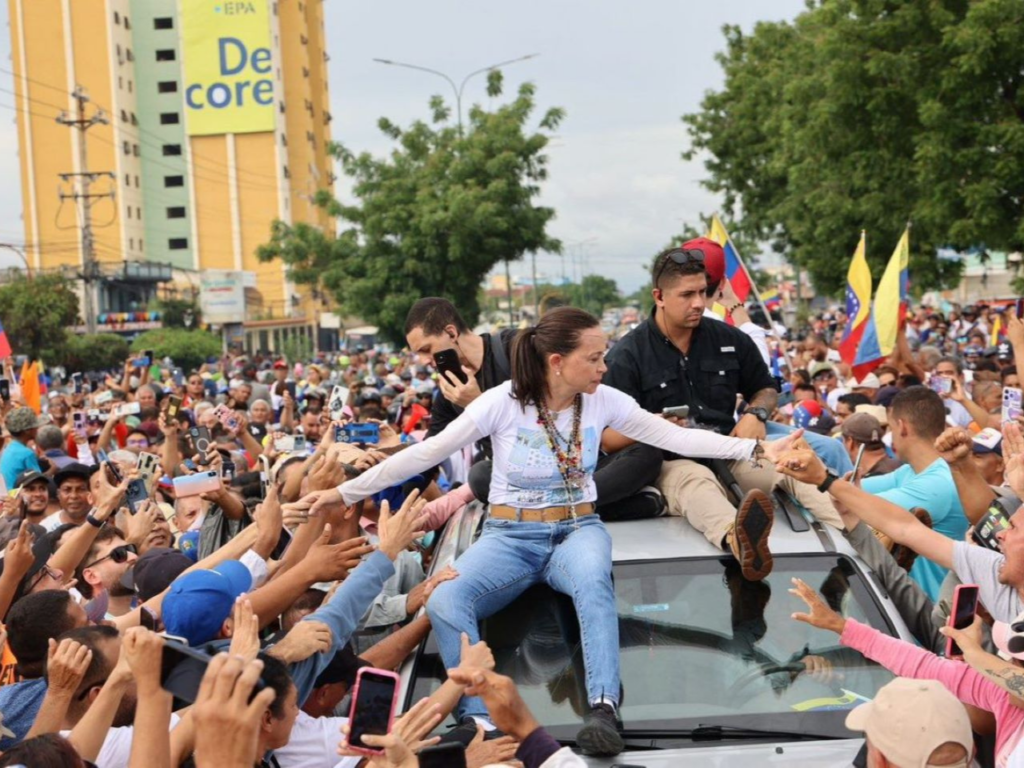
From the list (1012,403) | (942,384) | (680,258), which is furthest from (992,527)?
(942,384)

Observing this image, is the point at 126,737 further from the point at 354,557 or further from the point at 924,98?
the point at 924,98

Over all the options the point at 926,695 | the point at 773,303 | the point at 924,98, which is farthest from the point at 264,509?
the point at 773,303

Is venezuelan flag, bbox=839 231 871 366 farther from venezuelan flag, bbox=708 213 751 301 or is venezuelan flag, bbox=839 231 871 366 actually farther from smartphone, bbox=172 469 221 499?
smartphone, bbox=172 469 221 499

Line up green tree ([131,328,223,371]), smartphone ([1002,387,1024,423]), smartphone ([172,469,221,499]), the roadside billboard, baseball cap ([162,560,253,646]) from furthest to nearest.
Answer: the roadside billboard < green tree ([131,328,223,371]) < smartphone ([1002,387,1024,423]) < smartphone ([172,469,221,499]) < baseball cap ([162,560,253,646])

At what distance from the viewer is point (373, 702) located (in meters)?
3.74

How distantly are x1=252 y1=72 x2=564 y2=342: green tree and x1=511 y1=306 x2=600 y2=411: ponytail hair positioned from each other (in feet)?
104

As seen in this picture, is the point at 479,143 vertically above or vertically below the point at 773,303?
above

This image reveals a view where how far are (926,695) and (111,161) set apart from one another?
99673 mm

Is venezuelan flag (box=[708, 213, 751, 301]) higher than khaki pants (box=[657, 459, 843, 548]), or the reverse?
venezuelan flag (box=[708, 213, 751, 301])

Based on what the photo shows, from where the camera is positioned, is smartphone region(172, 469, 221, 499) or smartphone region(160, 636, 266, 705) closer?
smartphone region(160, 636, 266, 705)

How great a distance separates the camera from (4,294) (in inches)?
2124

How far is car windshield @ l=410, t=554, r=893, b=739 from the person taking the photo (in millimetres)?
4512

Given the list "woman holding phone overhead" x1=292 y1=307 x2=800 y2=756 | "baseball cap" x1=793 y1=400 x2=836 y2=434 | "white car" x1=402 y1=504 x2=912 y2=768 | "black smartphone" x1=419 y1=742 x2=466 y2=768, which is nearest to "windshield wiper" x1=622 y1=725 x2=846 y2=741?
"white car" x1=402 y1=504 x2=912 y2=768

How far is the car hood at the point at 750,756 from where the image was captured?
13.9ft
